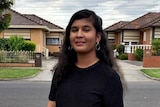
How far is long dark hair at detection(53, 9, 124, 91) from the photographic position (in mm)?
2221

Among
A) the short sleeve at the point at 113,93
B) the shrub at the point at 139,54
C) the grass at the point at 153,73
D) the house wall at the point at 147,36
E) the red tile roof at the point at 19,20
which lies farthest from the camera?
the house wall at the point at 147,36

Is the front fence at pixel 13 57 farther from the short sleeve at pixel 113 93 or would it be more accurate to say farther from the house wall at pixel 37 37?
the short sleeve at pixel 113 93

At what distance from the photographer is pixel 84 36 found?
218 centimetres

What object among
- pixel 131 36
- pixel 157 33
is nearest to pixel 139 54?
pixel 157 33

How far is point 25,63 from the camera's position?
2219 centimetres

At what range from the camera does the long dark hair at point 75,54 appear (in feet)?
7.29

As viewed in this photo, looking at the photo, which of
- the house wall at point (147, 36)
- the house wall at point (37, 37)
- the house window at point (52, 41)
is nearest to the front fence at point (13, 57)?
the house wall at point (37, 37)

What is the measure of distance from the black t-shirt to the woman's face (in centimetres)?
14

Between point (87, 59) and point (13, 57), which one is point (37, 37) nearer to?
point (13, 57)

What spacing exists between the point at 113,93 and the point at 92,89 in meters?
0.14

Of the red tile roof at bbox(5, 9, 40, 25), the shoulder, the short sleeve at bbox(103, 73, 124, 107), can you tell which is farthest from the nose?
the red tile roof at bbox(5, 9, 40, 25)

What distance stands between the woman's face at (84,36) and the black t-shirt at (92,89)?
5.5 inches

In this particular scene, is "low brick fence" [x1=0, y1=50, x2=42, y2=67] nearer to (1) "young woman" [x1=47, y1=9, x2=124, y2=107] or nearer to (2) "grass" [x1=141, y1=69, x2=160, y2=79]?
(2) "grass" [x1=141, y1=69, x2=160, y2=79]

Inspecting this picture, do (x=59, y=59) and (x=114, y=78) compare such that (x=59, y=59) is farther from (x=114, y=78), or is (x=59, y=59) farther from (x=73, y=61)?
(x=114, y=78)
